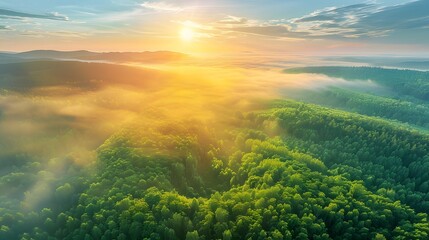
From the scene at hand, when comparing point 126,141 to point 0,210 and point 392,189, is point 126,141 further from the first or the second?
point 392,189

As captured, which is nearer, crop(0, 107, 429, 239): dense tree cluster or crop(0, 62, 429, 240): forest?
crop(0, 107, 429, 239): dense tree cluster

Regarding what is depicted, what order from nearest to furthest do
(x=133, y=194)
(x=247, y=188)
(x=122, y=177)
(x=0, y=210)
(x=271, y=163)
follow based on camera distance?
1. (x=0, y=210)
2. (x=133, y=194)
3. (x=122, y=177)
4. (x=247, y=188)
5. (x=271, y=163)

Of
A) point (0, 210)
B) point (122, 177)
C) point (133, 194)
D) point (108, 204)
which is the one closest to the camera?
point (0, 210)

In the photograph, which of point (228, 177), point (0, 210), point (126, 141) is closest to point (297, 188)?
point (228, 177)

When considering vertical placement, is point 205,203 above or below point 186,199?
below

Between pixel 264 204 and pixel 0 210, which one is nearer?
pixel 0 210

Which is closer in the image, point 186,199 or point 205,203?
point 186,199

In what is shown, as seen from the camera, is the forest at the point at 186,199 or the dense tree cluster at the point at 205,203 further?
A: the forest at the point at 186,199

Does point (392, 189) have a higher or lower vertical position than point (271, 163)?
lower

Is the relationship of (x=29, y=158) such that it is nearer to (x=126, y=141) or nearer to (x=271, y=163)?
(x=126, y=141)

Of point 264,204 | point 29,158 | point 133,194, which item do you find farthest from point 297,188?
point 29,158
